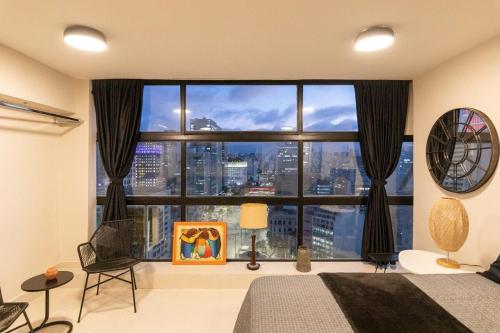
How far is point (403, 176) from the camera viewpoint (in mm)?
3000

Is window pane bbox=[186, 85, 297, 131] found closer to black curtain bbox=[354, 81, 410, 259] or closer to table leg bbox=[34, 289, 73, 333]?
black curtain bbox=[354, 81, 410, 259]

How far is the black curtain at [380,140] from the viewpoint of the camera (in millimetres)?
2867

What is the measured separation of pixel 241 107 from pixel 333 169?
4.75 ft

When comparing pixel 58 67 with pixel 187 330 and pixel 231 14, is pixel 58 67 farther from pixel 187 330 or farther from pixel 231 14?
pixel 187 330

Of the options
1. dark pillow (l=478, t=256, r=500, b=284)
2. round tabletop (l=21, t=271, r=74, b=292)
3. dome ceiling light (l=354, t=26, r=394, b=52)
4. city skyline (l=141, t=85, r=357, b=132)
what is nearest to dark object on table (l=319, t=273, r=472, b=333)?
dark pillow (l=478, t=256, r=500, b=284)

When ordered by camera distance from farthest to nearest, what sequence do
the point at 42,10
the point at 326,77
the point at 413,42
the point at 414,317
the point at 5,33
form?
1. the point at 326,77
2. the point at 413,42
3. the point at 5,33
4. the point at 42,10
5. the point at 414,317

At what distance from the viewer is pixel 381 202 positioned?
2.86 metres

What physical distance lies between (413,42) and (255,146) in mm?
1878

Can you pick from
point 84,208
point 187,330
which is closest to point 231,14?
point 187,330

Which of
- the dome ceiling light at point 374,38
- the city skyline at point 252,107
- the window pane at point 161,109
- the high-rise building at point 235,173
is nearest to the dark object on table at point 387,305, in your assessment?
the high-rise building at point 235,173

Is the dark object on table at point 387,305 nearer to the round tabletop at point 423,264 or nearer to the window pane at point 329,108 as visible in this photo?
the round tabletop at point 423,264

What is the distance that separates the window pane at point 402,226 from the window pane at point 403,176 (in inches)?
8.7

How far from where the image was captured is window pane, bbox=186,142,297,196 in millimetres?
3074

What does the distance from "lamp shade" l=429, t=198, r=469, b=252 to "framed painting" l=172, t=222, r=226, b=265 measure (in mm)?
2183
